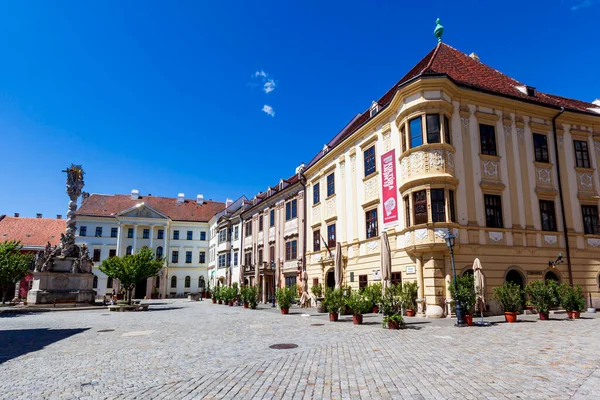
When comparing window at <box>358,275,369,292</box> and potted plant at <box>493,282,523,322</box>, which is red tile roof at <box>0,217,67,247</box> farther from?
potted plant at <box>493,282,523,322</box>

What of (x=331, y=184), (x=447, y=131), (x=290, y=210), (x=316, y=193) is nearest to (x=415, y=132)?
(x=447, y=131)

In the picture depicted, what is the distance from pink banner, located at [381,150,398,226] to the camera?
73.1 feet

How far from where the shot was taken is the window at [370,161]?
25.2 m

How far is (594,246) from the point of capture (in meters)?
23.2

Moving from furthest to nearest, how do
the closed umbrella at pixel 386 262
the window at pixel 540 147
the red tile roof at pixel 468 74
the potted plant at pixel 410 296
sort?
the window at pixel 540 147
the red tile roof at pixel 468 74
the potted plant at pixel 410 296
the closed umbrella at pixel 386 262

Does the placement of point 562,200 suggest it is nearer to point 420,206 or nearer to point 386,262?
point 420,206

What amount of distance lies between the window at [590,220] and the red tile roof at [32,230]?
63.8 m

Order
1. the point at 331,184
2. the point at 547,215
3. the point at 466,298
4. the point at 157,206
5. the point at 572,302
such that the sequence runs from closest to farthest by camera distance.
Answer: the point at 466,298
the point at 572,302
the point at 547,215
the point at 331,184
the point at 157,206

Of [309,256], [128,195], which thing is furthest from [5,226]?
[309,256]

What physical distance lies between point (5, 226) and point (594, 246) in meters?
72.7

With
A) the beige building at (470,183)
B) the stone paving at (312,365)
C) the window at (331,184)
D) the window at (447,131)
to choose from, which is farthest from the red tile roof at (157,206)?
the stone paving at (312,365)

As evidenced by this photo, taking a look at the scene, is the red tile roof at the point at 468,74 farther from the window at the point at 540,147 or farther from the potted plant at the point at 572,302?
the potted plant at the point at 572,302

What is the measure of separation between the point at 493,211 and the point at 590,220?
743 cm

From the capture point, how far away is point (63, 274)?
3055 centimetres
